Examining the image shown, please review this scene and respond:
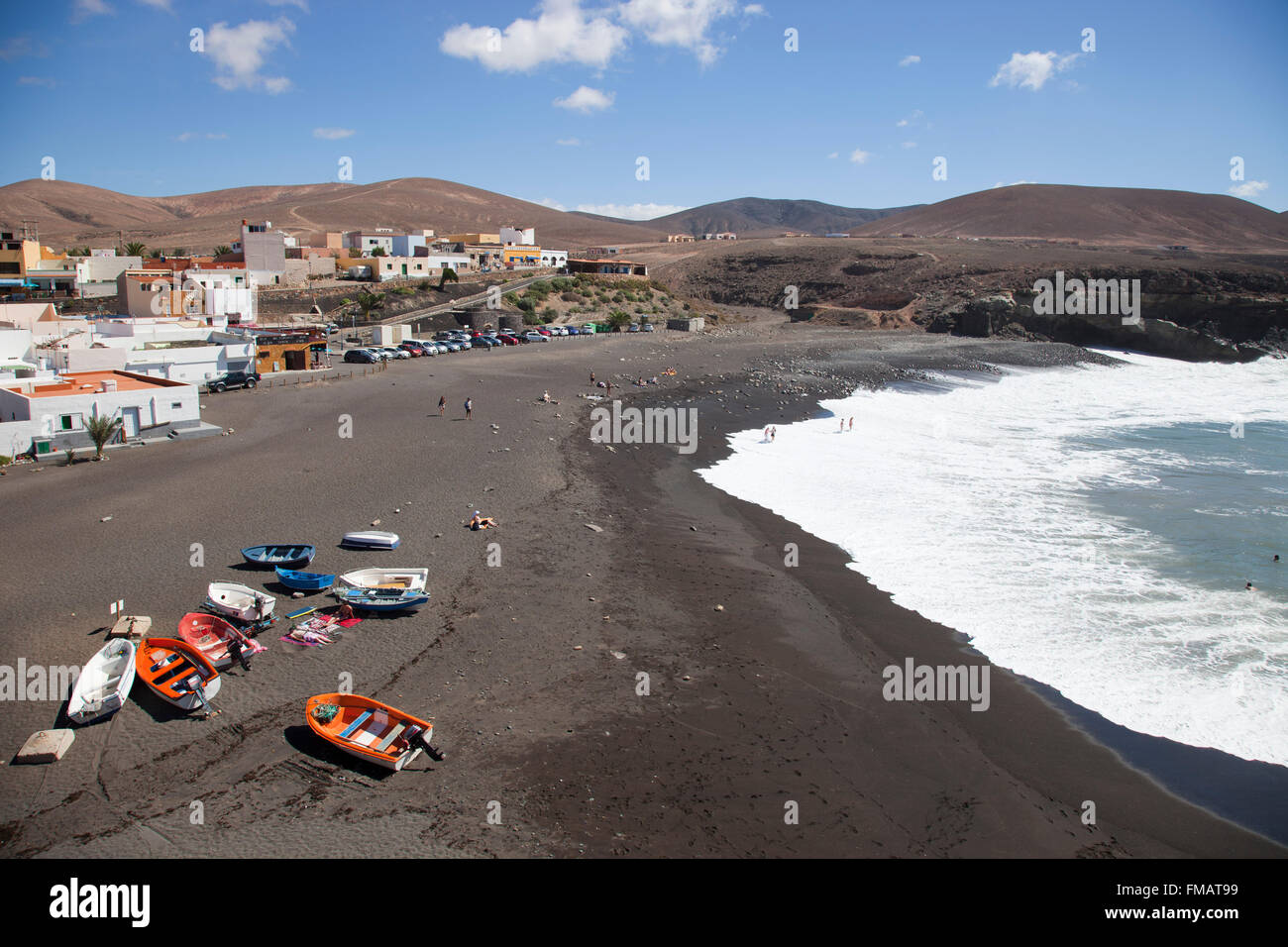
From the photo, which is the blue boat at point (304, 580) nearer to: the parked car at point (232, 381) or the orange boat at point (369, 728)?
the orange boat at point (369, 728)

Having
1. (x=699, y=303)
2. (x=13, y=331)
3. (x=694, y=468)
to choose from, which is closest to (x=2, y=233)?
(x=13, y=331)

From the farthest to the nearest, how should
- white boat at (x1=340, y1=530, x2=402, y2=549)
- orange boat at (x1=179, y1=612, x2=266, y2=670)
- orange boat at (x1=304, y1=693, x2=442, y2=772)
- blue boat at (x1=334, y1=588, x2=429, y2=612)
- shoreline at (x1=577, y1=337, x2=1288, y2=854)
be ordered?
white boat at (x1=340, y1=530, x2=402, y2=549) < blue boat at (x1=334, y1=588, x2=429, y2=612) < orange boat at (x1=179, y1=612, x2=266, y2=670) < shoreline at (x1=577, y1=337, x2=1288, y2=854) < orange boat at (x1=304, y1=693, x2=442, y2=772)

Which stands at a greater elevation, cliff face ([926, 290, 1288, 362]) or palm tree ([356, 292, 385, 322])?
palm tree ([356, 292, 385, 322])

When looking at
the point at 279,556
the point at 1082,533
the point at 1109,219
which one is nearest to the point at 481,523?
the point at 279,556

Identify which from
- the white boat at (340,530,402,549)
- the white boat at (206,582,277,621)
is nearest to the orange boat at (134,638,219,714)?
the white boat at (206,582,277,621)

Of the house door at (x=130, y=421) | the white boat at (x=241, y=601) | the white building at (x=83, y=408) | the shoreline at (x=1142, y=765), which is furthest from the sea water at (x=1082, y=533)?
the house door at (x=130, y=421)

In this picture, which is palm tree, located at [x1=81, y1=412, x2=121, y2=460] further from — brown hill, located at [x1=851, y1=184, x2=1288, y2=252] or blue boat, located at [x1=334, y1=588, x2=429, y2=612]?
brown hill, located at [x1=851, y1=184, x2=1288, y2=252]
